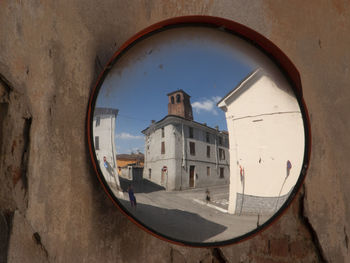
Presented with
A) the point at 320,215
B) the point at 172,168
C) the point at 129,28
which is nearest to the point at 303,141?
the point at 172,168

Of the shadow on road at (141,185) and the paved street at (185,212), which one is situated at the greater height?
the shadow on road at (141,185)

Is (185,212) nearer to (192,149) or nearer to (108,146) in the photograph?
(192,149)

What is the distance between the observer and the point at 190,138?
31.0 inches

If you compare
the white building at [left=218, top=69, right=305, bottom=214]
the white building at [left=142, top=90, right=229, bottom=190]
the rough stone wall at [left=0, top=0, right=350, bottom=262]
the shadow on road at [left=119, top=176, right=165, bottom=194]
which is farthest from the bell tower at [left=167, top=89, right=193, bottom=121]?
the rough stone wall at [left=0, top=0, right=350, bottom=262]

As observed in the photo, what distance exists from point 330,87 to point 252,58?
0.82 meters

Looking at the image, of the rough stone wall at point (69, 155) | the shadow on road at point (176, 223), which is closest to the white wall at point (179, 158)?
the shadow on road at point (176, 223)

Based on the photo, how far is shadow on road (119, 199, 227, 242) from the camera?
82 centimetres

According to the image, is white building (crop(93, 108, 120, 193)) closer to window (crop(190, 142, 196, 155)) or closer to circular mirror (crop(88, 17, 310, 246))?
circular mirror (crop(88, 17, 310, 246))

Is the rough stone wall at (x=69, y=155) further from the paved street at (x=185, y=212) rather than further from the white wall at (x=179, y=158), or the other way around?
the white wall at (x=179, y=158)

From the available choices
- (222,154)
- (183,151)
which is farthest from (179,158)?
(222,154)

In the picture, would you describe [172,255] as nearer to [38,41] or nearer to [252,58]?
[252,58]

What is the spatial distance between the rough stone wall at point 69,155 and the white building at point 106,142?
13 centimetres

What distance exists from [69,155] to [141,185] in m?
0.32

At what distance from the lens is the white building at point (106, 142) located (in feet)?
2.63
